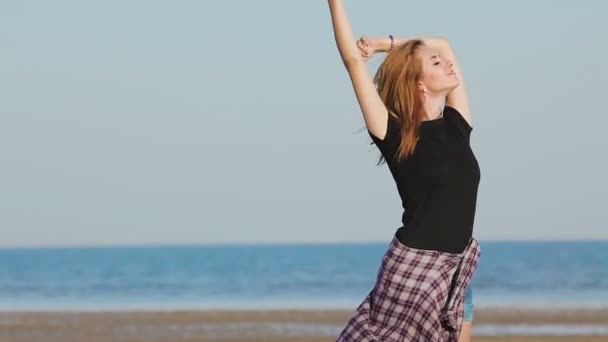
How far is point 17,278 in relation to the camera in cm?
4938

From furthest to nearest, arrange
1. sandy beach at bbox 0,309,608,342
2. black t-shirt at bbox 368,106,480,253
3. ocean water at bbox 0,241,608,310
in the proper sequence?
ocean water at bbox 0,241,608,310, sandy beach at bbox 0,309,608,342, black t-shirt at bbox 368,106,480,253

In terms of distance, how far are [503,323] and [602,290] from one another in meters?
15.8

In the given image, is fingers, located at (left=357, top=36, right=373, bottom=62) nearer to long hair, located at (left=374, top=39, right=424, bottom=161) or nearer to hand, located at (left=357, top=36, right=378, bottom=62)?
hand, located at (left=357, top=36, right=378, bottom=62)

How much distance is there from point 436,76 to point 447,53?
36 cm

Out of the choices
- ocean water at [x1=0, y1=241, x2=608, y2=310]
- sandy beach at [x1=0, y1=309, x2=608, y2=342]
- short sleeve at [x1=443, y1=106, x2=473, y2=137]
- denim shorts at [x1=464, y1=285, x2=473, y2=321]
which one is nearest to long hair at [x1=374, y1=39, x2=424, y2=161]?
short sleeve at [x1=443, y1=106, x2=473, y2=137]

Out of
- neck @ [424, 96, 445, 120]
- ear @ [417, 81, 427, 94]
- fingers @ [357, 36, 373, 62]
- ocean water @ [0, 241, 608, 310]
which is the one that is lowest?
ocean water @ [0, 241, 608, 310]

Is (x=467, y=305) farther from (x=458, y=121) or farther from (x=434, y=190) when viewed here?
(x=458, y=121)

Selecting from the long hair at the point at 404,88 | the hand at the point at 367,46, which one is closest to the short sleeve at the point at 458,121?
the long hair at the point at 404,88

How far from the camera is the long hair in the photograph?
16.6 feet

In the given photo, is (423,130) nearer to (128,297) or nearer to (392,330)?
(392,330)

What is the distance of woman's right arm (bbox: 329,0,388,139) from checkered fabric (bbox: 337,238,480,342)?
0.46 meters

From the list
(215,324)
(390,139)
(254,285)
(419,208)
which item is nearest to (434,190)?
(419,208)

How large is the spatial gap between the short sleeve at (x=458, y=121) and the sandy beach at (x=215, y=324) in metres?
11.2

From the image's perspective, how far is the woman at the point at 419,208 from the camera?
4.98m
